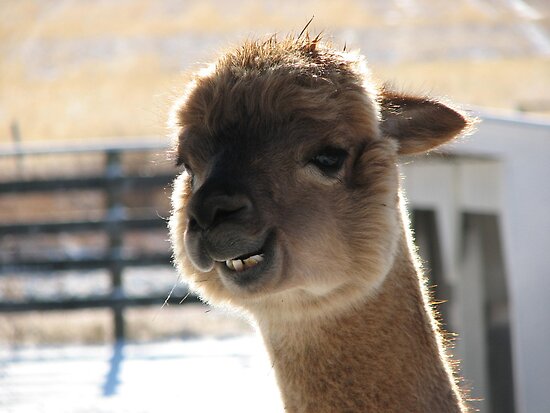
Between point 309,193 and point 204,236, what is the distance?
→ 18.2 inches

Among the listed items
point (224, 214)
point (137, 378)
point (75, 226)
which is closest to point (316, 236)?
point (224, 214)

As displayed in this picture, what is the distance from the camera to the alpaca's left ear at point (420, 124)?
12.8 feet

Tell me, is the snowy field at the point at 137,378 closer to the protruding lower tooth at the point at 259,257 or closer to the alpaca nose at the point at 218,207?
the protruding lower tooth at the point at 259,257

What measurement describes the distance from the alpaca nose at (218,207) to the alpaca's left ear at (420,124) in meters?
0.83

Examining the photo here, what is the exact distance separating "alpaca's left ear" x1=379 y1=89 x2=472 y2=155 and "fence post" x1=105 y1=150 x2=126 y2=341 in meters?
5.20

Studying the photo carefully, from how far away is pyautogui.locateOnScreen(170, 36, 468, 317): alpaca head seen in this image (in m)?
3.41

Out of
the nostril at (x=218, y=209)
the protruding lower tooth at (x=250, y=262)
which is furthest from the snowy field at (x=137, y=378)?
the nostril at (x=218, y=209)

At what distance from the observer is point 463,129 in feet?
12.8

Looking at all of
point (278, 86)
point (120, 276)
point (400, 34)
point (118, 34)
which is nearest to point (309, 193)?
point (278, 86)

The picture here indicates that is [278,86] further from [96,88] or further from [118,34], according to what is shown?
[118,34]

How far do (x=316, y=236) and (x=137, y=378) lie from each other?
3.65 metres

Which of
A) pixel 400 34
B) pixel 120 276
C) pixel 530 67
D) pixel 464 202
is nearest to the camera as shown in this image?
pixel 464 202

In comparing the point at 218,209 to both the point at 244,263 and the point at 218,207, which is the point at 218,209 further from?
the point at 244,263

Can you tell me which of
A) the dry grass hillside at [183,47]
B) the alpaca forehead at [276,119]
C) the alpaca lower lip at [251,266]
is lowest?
the dry grass hillside at [183,47]
